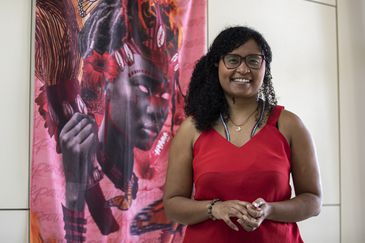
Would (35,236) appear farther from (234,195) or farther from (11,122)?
(234,195)

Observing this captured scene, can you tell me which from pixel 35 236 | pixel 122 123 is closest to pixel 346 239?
pixel 122 123

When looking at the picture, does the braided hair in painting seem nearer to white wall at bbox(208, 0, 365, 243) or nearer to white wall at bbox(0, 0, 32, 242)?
white wall at bbox(0, 0, 32, 242)

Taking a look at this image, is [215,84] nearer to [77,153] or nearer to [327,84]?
[77,153]

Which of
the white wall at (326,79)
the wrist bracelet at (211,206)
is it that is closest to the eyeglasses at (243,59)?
the wrist bracelet at (211,206)

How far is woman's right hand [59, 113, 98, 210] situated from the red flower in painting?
0.18 metres

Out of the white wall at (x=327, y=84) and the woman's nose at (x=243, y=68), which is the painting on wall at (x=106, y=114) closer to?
the white wall at (x=327, y=84)

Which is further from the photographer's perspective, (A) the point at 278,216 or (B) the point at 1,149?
(B) the point at 1,149

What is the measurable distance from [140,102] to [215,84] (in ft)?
3.19

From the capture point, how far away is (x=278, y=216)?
1639 millimetres

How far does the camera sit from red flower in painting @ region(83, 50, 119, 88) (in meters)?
2.62

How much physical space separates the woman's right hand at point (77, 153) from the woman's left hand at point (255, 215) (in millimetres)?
1187

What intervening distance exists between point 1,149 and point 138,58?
834mm

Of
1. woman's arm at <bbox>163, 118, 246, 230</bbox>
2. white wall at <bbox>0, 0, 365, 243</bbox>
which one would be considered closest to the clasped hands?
woman's arm at <bbox>163, 118, 246, 230</bbox>

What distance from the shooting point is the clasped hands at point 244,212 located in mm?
1544
